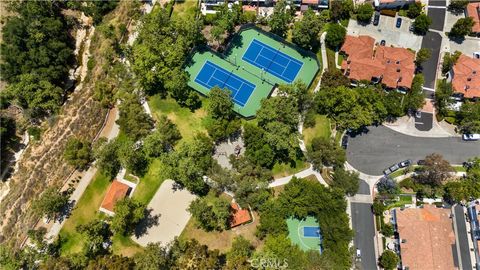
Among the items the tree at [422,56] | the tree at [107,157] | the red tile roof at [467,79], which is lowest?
the tree at [107,157]

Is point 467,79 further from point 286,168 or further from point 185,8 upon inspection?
point 185,8

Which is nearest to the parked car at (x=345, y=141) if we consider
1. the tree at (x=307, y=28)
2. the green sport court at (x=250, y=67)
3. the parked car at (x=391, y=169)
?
the parked car at (x=391, y=169)

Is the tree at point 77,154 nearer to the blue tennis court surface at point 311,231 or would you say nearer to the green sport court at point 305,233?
the green sport court at point 305,233

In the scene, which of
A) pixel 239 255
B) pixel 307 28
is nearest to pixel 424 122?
pixel 307 28

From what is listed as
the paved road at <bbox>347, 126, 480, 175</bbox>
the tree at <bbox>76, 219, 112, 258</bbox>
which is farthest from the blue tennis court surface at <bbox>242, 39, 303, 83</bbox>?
the tree at <bbox>76, 219, 112, 258</bbox>

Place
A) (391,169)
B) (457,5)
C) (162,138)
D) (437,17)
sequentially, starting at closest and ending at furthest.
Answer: (162,138) < (391,169) < (457,5) < (437,17)

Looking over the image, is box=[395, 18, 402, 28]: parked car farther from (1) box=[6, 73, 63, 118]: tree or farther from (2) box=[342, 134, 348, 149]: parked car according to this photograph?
(1) box=[6, 73, 63, 118]: tree

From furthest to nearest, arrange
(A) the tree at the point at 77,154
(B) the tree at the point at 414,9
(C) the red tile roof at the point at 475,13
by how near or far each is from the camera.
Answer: (B) the tree at the point at 414,9, (C) the red tile roof at the point at 475,13, (A) the tree at the point at 77,154
